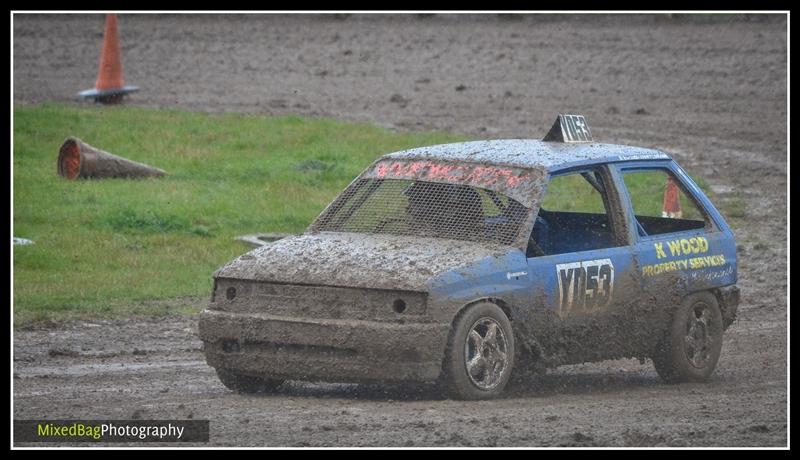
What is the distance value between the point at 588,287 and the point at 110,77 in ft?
46.2

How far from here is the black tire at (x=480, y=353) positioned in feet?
29.1

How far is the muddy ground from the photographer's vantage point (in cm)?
848

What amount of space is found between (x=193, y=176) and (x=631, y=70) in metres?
10.1

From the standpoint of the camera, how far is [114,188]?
16.8 meters

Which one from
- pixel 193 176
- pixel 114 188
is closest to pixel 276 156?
pixel 193 176

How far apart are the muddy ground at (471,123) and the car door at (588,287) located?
32 cm

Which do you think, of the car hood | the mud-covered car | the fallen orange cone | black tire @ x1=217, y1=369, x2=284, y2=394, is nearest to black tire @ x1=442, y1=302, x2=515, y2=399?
the mud-covered car

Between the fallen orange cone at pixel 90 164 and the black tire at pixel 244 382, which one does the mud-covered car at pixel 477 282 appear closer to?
the black tire at pixel 244 382

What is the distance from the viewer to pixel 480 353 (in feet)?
29.7

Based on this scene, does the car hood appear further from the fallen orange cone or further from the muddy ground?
the fallen orange cone

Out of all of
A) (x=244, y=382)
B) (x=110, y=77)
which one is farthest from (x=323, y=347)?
(x=110, y=77)

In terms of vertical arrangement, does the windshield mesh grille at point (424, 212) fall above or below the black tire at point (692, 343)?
above

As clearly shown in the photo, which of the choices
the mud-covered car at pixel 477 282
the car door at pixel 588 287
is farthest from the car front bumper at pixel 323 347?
the car door at pixel 588 287

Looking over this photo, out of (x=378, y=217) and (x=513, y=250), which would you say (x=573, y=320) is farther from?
(x=378, y=217)
